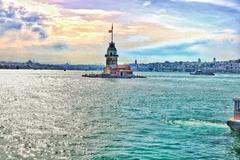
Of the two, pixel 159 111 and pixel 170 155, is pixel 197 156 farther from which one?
pixel 159 111

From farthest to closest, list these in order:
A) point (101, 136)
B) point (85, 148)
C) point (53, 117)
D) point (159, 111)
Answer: point (159, 111), point (53, 117), point (101, 136), point (85, 148)

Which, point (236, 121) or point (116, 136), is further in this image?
point (236, 121)

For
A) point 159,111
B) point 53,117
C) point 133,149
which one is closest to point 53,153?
point 133,149

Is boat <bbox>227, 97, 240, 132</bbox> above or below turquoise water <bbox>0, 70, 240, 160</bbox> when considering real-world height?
above

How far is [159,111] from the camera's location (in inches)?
2665

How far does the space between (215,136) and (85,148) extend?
12.5 m

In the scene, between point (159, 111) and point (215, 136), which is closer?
point (215, 136)

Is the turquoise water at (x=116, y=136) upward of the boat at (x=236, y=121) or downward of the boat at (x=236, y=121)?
downward

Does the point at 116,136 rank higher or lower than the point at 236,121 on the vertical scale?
lower

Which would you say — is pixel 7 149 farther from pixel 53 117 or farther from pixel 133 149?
pixel 53 117

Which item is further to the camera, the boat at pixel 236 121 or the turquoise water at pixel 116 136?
the boat at pixel 236 121

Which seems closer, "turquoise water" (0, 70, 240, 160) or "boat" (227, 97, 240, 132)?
"turquoise water" (0, 70, 240, 160)

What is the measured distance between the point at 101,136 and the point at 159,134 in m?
5.26

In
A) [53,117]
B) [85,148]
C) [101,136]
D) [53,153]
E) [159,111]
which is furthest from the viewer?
[159,111]
